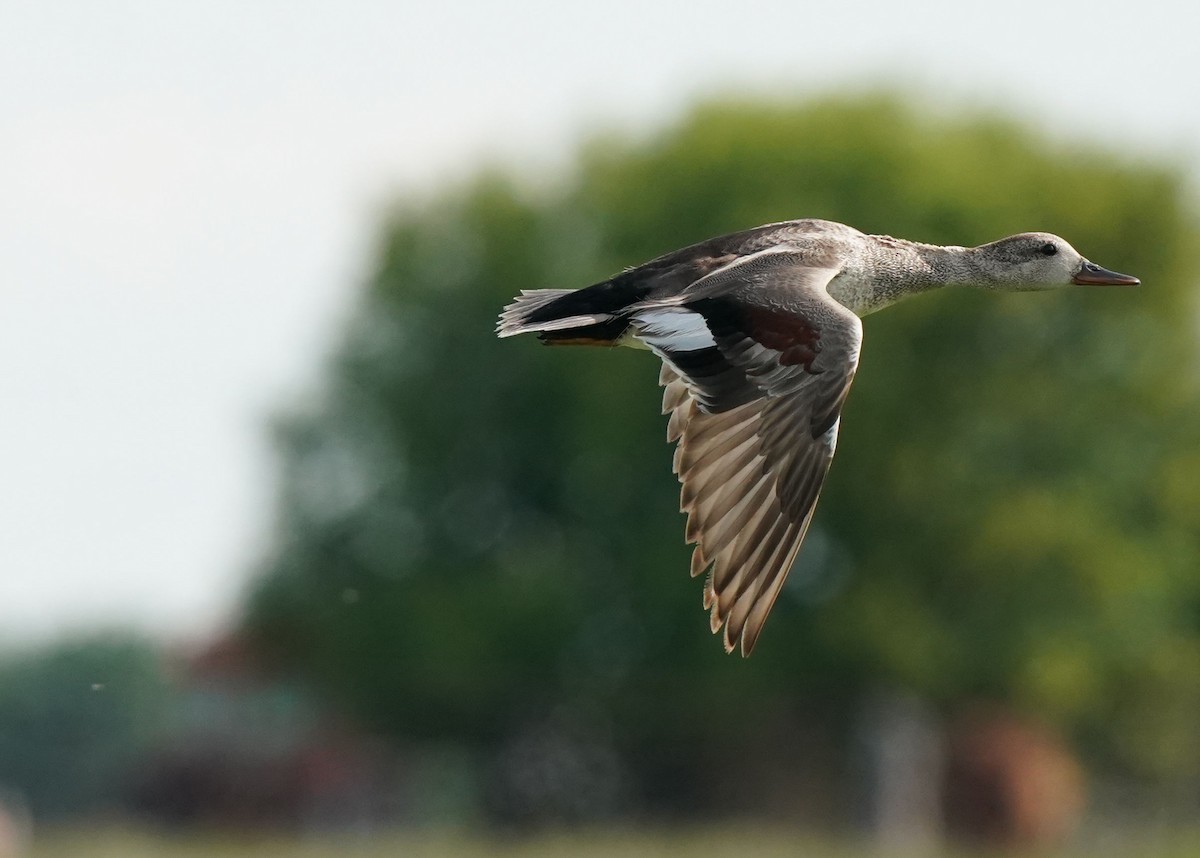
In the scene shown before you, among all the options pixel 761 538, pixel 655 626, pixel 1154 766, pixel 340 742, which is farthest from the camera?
pixel 340 742

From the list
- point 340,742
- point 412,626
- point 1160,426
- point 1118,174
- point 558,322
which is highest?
point 558,322

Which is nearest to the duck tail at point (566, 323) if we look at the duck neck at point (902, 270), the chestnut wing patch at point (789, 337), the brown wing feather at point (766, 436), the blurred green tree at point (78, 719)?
the brown wing feather at point (766, 436)

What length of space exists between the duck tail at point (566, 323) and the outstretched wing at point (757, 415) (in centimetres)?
50

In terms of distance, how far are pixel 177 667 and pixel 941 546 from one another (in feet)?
66.2

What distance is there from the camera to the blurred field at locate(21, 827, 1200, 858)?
31.2 meters

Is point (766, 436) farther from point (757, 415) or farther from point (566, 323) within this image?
point (566, 323)

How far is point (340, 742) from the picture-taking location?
153 feet

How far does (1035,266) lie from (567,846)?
23.1m

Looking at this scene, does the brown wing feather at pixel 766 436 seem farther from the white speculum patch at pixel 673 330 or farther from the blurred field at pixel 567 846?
the blurred field at pixel 567 846

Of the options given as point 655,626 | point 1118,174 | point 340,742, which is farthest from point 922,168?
point 340,742

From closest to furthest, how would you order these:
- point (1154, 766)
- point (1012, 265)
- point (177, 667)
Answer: point (1012, 265)
point (1154, 766)
point (177, 667)

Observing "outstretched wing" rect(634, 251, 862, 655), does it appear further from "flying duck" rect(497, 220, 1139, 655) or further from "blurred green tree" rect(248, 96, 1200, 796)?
"blurred green tree" rect(248, 96, 1200, 796)

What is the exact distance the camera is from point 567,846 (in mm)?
33969

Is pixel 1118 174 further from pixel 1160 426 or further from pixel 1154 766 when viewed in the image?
pixel 1154 766
